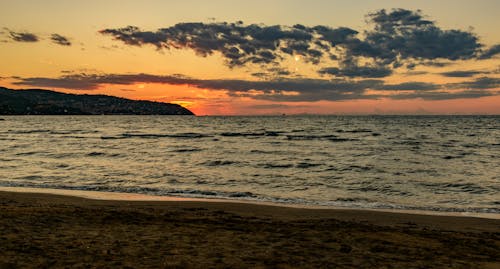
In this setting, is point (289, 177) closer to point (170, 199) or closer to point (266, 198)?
point (266, 198)

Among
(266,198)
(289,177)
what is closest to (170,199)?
(266,198)

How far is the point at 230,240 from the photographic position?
1090cm

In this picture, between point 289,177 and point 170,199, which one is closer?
point 170,199

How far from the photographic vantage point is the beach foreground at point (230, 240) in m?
8.96

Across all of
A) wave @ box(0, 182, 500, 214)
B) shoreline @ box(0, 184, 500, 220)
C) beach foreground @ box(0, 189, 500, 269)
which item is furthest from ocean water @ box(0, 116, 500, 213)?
beach foreground @ box(0, 189, 500, 269)

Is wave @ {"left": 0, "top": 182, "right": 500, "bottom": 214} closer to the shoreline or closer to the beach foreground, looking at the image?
the shoreline

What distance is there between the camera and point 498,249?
11.2 metres

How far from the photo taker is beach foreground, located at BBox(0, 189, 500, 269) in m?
8.96

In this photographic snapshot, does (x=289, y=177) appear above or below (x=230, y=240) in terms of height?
below

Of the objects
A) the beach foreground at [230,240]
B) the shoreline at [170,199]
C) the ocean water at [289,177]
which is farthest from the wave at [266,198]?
the beach foreground at [230,240]

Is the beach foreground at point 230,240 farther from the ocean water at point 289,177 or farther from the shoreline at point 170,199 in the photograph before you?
the ocean water at point 289,177

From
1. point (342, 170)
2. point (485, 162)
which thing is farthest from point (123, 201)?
point (485, 162)

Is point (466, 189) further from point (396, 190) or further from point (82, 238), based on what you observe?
point (82, 238)

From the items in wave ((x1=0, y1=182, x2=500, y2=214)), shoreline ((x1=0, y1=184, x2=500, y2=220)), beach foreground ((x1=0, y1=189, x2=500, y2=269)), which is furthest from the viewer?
wave ((x1=0, y1=182, x2=500, y2=214))
